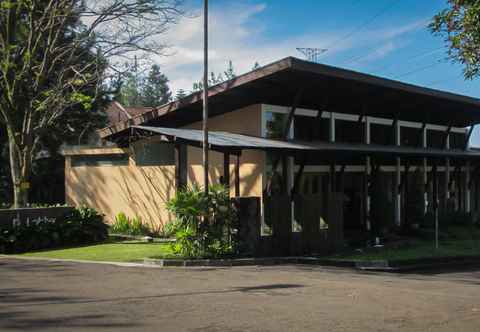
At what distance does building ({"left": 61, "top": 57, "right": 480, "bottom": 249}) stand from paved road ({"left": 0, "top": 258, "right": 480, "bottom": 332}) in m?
4.51

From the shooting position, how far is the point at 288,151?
1833 centimetres

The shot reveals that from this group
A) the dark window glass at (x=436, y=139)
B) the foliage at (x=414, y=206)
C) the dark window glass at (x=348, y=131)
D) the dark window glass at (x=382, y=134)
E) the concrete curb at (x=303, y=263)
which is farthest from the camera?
the dark window glass at (x=436, y=139)

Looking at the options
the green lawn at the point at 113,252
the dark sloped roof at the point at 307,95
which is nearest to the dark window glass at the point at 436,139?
the dark sloped roof at the point at 307,95

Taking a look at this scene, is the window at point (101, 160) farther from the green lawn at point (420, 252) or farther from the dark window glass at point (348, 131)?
the green lawn at point (420, 252)

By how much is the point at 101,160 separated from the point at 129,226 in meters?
3.31

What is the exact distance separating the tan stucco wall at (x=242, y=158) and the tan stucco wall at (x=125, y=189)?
112 centimetres

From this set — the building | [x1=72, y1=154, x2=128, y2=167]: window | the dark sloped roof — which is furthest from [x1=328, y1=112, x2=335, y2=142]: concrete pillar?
[x1=72, y1=154, x2=128, y2=167]: window

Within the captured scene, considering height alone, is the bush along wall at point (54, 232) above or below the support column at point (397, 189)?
below

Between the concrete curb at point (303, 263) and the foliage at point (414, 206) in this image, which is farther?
the foliage at point (414, 206)

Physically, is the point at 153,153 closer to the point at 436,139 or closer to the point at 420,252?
the point at 420,252

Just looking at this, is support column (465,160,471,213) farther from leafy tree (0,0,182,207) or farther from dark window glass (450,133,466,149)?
leafy tree (0,0,182,207)

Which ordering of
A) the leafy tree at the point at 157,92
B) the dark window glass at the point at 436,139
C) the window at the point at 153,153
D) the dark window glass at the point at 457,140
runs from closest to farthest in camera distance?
the window at the point at 153,153 → the dark window glass at the point at 436,139 → the dark window glass at the point at 457,140 → the leafy tree at the point at 157,92

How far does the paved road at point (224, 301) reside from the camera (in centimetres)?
756

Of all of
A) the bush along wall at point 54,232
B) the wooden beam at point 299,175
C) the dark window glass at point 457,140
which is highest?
the dark window glass at point 457,140
